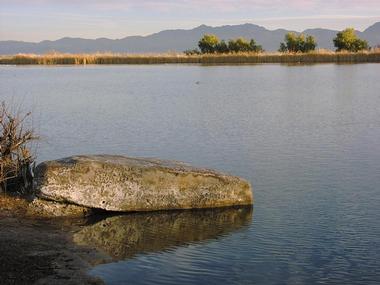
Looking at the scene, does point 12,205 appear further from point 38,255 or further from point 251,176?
point 251,176

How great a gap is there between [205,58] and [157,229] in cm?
6400

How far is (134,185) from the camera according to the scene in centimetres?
1052

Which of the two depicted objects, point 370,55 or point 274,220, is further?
point 370,55

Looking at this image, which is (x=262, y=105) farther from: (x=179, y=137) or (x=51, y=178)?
(x=51, y=178)

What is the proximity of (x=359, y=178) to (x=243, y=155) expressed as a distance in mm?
3396

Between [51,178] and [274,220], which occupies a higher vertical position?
[51,178]

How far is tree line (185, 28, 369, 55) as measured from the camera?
70812mm

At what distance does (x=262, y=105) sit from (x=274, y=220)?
1679 centimetres

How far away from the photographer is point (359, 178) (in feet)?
41.2

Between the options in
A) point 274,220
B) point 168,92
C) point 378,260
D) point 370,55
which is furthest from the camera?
point 370,55

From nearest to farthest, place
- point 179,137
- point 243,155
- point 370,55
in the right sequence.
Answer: point 243,155, point 179,137, point 370,55

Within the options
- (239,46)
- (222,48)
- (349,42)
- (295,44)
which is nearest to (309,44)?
(295,44)

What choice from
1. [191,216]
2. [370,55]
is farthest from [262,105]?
[370,55]

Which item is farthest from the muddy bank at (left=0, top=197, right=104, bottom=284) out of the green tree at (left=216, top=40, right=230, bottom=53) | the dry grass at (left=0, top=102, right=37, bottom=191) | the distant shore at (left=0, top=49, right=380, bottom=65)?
the green tree at (left=216, top=40, right=230, bottom=53)
